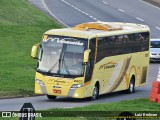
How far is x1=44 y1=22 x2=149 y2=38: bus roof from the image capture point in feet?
96.9

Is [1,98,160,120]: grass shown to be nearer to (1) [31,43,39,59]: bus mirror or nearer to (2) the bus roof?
(2) the bus roof

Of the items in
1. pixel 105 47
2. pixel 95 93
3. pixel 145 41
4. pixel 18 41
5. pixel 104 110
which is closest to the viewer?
pixel 104 110

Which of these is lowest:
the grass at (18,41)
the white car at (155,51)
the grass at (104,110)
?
the white car at (155,51)

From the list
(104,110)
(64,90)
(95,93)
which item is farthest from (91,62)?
(104,110)

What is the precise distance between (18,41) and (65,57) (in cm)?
2004

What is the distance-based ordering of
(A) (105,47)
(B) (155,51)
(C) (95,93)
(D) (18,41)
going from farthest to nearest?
(B) (155,51)
(D) (18,41)
(A) (105,47)
(C) (95,93)

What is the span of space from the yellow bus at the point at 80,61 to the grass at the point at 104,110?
8.28 feet

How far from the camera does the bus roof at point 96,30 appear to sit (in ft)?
96.9

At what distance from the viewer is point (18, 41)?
160ft

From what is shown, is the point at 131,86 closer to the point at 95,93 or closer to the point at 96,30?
the point at 96,30

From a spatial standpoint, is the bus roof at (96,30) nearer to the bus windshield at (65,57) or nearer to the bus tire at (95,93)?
the bus windshield at (65,57)

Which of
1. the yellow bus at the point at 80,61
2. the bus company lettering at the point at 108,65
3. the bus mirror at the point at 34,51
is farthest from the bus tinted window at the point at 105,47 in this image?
the bus mirror at the point at 34,51

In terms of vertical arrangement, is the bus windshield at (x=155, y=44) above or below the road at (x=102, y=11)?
below

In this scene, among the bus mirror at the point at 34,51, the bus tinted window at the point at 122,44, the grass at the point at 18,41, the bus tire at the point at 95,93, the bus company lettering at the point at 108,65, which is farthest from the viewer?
the grass at the point at 18,41
